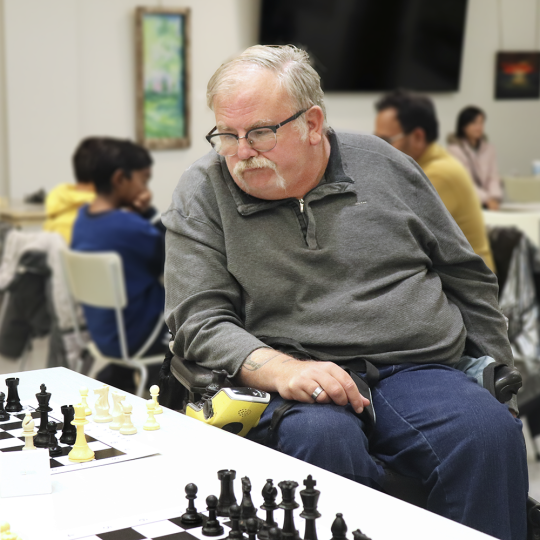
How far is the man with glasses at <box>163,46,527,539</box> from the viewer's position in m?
1.76

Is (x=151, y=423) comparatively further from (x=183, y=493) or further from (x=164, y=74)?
(x=164, y=74)

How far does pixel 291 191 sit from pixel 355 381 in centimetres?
47

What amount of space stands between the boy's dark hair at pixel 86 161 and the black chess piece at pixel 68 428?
2386mm

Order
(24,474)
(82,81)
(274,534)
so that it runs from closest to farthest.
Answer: (274,534), (24,474), (82,81)

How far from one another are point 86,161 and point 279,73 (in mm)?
2179

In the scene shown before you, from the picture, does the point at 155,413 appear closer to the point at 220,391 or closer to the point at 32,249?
the point at 220,391

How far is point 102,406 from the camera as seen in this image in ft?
5.45

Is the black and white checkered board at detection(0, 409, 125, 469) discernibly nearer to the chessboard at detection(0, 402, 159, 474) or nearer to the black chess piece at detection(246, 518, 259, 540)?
the chessboard at detection(0, 402, 159, 474)

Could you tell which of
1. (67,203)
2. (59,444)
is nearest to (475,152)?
(67,203)

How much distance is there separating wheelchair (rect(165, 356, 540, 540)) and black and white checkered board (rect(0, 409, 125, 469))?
316 millimetres

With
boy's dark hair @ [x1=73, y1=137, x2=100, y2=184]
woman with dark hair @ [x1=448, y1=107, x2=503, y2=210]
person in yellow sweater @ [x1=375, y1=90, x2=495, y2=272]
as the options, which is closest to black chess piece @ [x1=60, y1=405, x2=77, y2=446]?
person in yellow sweater @ [x1=375, y1=90, x2=495, y2=272]

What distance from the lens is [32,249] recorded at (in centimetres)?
373

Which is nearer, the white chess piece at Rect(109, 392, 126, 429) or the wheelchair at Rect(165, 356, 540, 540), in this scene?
the white chess piece at Rect(109, 392, 126, 429)

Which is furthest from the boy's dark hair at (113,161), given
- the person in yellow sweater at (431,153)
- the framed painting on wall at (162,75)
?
the framed painting on wall at (162,75)
